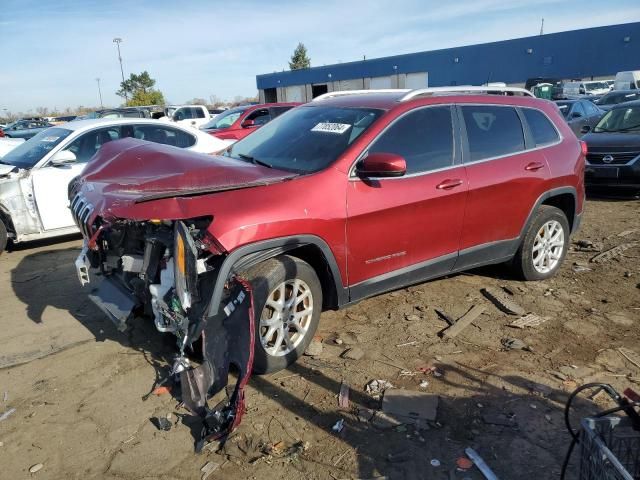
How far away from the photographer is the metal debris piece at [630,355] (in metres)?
3.72

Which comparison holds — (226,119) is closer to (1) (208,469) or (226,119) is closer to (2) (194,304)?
(2) (194,304)

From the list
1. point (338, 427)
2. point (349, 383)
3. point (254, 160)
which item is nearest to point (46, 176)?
point (254, 160)

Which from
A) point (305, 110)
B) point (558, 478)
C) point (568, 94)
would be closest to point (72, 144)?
point (305, 110)

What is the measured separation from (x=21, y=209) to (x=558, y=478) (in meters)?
6.43

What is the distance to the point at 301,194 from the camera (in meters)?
3.47

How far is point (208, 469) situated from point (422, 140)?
9.39ft

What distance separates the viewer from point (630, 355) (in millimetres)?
3812

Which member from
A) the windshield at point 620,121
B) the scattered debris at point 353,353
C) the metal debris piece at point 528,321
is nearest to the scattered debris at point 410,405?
the scattered debris at point 353,353

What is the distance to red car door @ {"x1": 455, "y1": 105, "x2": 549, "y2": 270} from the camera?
441 cm

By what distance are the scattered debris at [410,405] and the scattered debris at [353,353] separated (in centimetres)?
51

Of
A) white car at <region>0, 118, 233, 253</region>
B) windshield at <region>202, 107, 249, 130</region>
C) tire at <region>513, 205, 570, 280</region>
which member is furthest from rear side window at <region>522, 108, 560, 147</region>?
windshield at <region>202, 107, 249, 130</region>

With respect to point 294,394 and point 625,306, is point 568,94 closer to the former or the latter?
point 625,306

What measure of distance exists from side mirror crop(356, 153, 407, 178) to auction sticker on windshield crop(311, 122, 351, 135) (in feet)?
1.66

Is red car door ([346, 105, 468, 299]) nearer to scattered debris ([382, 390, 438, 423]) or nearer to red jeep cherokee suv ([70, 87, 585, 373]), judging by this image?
red jeep cherokee suv ([70, 87, 585, 373])
